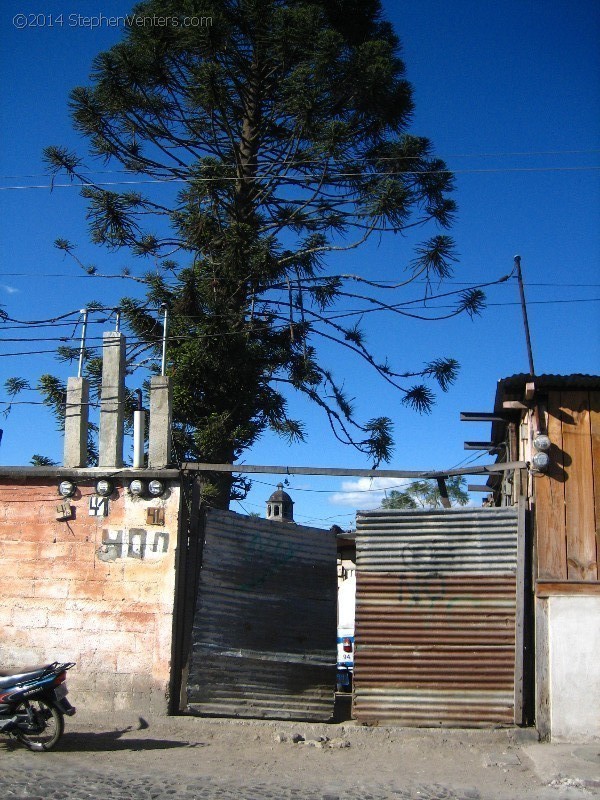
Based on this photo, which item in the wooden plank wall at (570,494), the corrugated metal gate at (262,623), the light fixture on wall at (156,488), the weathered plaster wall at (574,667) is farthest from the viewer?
the light fixture on wall at (156,488)

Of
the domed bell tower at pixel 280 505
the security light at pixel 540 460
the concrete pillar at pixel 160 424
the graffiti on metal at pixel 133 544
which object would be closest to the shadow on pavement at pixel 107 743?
the graffiti on metal at pixel 133 544

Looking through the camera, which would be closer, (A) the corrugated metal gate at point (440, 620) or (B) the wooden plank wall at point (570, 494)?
(B) the wooden plank wall at point (570, 494)

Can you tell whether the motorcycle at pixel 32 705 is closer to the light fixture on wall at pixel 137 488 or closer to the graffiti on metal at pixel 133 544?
the graffiti on metal at pixel 133 544

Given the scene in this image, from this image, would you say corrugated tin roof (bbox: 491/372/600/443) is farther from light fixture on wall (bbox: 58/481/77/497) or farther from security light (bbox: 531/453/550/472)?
light fixture on wall (bbox: 58/481/77/497)

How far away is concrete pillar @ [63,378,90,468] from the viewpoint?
848cm

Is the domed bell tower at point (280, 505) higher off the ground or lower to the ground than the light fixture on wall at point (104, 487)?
higher

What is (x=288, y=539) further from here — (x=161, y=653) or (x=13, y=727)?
(x=13, y=727)

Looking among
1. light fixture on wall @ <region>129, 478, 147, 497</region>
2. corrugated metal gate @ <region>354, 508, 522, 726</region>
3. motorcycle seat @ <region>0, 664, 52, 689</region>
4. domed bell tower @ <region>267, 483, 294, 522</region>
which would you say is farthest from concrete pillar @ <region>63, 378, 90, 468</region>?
domed bell tower @ <region>267, 483, 294, 522</region>

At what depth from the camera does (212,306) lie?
12594 millimetres

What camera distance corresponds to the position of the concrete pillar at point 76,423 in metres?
8.48

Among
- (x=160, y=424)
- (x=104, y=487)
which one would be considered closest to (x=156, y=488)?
(x=104, y=487)

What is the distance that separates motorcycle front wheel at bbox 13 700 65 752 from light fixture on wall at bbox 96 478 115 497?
2218 mm

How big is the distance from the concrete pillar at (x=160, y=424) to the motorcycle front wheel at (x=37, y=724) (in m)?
2.59

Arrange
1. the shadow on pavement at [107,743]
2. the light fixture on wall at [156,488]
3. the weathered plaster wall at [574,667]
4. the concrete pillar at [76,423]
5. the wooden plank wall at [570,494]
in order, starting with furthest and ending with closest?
1. the concrete pillar at [76,423]
2. the light fixture on wall at [156,488]
3. the wooden plank wall at [570,494]
4. the weathered plaster wall at [574,667]
5. the shadow on pavement at [107,743]
